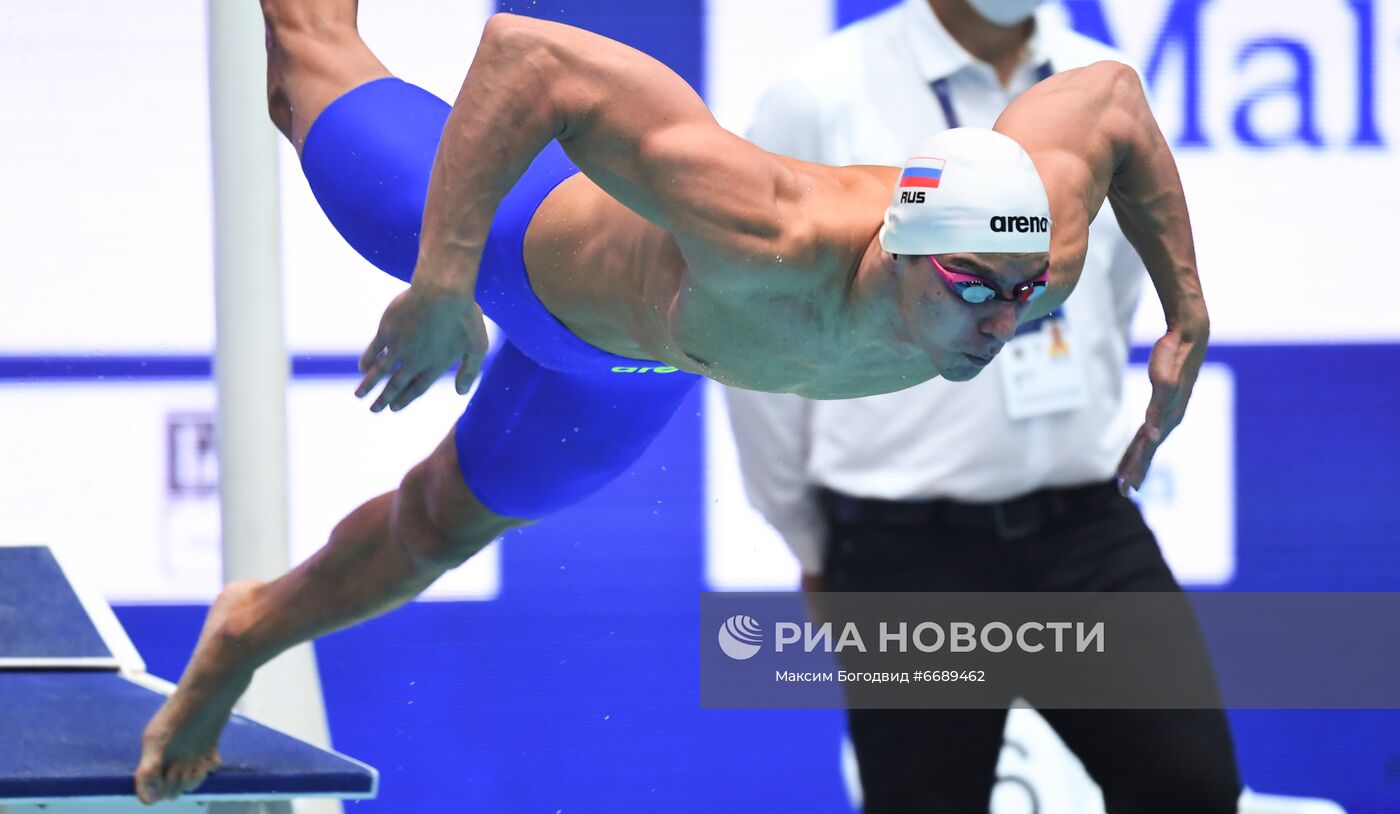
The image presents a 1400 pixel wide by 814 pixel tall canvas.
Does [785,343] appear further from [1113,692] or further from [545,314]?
[1113,692]

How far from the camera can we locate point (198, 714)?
8.54 feet

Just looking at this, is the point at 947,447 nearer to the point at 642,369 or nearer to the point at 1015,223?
the point at 642,369

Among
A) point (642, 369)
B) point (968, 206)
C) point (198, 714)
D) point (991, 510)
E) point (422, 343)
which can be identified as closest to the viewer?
point (968, 206)

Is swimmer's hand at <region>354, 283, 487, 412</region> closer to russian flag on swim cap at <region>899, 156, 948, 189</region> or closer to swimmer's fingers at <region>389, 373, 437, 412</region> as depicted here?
swimmer's fingers at <region>389, 373, 437, 412</region>

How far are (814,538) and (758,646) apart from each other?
0.77 meters

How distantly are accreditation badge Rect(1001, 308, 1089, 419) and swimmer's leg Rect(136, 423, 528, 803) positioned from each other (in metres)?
0.82

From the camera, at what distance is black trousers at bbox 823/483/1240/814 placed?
279cm

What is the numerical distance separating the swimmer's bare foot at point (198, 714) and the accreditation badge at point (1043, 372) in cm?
123

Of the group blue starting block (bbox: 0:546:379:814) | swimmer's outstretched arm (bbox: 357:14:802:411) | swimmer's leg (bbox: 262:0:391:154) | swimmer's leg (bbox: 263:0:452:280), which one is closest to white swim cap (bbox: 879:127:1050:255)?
swimmer's outstretched arm (bbox: 357:14:802:411)

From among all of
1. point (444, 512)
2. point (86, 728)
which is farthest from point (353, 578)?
point (86, 728)

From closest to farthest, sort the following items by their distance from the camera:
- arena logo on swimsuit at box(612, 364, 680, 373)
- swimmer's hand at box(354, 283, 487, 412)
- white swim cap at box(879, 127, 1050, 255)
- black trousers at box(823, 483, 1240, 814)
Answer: white swim cap at box(879, 127, 1050, 255) < swimmer's hand at box(354, 283, 487, 412) < arena logo on swimsuit at box(612, 364, 680, 373) < black trousers at box(823, 483, 1240, 814)

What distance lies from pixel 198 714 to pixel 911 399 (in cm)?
119

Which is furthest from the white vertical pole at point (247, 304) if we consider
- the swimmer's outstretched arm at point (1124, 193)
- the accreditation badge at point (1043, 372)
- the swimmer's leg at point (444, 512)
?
the swimmer's outstretched arm at point (1124, 193)

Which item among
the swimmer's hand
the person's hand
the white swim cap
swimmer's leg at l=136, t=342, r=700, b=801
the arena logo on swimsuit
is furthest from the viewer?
swimmer's leg at l=136, t=342, r=700, b=801
